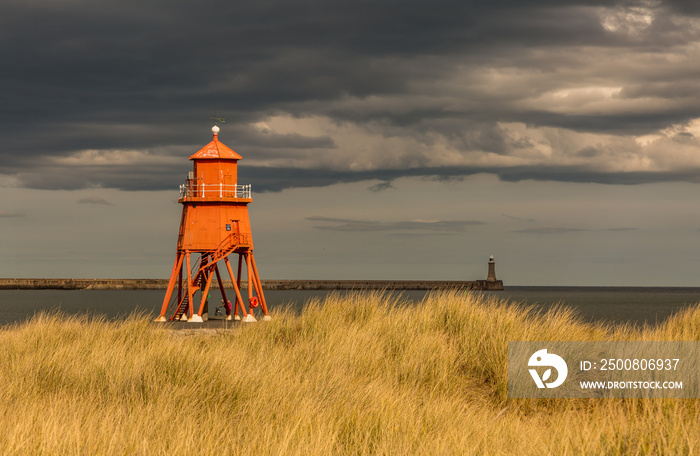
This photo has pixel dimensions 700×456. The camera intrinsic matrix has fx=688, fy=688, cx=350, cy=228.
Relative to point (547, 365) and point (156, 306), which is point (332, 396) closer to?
point (547, 365)

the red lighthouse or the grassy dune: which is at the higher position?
the red lighthouse

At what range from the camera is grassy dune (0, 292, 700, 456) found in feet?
23.2

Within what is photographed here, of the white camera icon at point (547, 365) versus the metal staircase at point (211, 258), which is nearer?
the white camera icon at point (547, 365)

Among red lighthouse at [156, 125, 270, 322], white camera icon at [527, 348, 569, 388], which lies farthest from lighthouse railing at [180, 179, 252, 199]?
white camera icon at [527, 348, 569, 388]

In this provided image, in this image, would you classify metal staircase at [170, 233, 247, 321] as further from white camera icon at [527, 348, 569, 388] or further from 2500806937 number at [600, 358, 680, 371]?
2500806937 number at [600, 358, 680, 371]

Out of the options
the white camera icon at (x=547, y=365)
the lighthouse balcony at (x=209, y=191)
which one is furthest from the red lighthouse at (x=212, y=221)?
the white camera icon at (x=547, y=365)

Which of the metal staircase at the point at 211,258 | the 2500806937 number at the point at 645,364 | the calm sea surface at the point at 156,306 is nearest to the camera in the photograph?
the 2500806937 number at the point at 645,364

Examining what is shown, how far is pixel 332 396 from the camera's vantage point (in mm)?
9508

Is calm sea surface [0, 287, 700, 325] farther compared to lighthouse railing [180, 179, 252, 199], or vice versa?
calm sea surface [0, 287, 700, 325]

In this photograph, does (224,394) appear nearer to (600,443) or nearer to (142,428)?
(142,428)

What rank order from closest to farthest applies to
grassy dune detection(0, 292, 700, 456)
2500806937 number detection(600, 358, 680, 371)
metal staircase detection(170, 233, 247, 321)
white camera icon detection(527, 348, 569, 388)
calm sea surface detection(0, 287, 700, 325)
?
grassy dune detection(0, 292, 700, 456) → 2500806937 number detection(600, 358, 680, 371) → white camera icon detection(527, 348, 569, 388) → metal staircase detection(170, 233, 247, 321) → calm sea surface detection(0, 287, 700, 325)

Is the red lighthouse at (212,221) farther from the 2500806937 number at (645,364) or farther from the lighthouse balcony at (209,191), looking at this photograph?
the 2500806937 number at (645,364)

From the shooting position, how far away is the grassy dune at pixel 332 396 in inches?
279

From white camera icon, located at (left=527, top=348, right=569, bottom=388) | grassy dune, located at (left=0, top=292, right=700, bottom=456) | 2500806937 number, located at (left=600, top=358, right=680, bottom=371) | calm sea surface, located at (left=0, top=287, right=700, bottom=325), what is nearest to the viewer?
grassy dune, located at (left=0, top=292, right=700, bottom=456)
